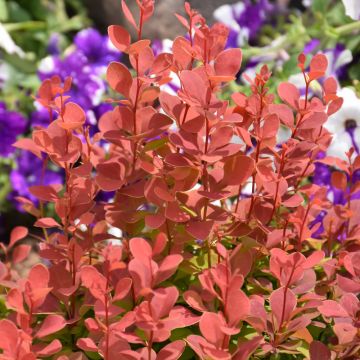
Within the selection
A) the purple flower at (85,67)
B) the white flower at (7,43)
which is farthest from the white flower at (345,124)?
the white flower at (7,43)

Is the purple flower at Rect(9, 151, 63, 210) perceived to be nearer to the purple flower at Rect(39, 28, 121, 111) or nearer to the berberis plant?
the purple flower at Rect(39, 28, 121, 111)

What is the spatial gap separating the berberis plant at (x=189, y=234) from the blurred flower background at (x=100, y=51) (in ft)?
1.68

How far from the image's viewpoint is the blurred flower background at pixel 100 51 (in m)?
1.85

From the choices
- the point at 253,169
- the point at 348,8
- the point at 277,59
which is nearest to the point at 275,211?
the point at 253,169

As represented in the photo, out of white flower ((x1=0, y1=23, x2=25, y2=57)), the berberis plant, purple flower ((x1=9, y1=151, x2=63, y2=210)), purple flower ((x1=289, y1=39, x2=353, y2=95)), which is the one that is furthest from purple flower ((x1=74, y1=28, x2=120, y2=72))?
the berberis plant

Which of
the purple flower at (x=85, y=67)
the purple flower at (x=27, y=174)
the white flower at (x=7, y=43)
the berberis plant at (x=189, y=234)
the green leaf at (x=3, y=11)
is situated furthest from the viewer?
the green leaf at (x=3, y=11)

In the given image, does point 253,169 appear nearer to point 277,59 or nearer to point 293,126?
point 293,126

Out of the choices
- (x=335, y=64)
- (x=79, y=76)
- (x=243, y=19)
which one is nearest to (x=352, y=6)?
(x=335, y=64)

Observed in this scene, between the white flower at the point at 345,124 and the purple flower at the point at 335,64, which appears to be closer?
the white flower at the point at 345,124

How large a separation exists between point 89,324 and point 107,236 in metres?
0.27

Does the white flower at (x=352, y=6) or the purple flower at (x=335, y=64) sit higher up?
the white flower at (x=352, y=6)

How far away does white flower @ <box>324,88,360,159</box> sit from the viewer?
5.28ft

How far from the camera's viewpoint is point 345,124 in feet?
5.47

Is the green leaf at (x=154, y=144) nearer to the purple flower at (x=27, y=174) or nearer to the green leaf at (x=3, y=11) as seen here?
the purple flower at (x=27, y=174)
